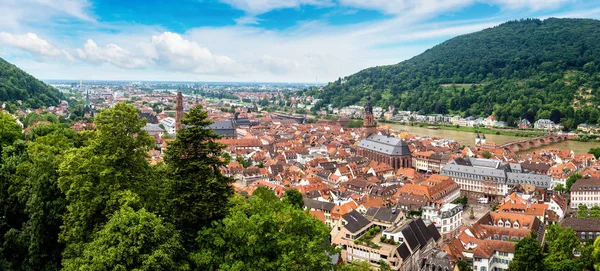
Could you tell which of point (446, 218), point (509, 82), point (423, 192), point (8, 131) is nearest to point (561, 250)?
point (446, 218)

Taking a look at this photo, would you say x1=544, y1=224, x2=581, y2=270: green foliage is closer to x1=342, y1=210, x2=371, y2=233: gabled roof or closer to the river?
x1=342, y1=210, x2=371, y2=233: gabled roof

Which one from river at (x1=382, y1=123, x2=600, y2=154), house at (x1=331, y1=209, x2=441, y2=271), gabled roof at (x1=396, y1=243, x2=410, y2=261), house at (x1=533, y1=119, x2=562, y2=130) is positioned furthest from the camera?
house at (x1=533, y1=119, x2=562, y2=130)

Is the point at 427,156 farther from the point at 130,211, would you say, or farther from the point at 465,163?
the point at 130,211

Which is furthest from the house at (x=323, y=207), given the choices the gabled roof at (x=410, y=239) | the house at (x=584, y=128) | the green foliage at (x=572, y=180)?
the house at (x=584, y=128)

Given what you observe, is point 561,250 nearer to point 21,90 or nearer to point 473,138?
point 473,138

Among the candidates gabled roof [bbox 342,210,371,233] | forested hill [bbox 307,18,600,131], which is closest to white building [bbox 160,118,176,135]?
gabled roof [bbox 342,210,371,233]

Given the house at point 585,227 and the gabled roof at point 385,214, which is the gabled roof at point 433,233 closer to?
the gabled roof at point 385,214

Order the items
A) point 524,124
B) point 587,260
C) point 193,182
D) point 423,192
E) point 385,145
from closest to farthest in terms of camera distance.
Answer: point 193,182 < point 587,260 < point 423,192 < point 385,145 < point 524,124
